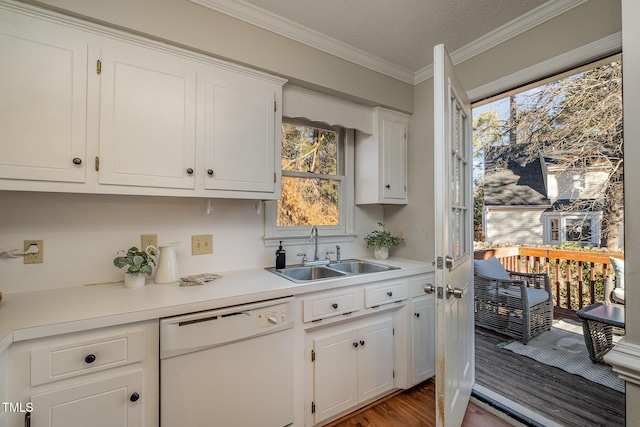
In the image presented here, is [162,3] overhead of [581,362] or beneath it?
overhead

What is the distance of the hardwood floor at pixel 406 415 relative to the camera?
1732 millimetres

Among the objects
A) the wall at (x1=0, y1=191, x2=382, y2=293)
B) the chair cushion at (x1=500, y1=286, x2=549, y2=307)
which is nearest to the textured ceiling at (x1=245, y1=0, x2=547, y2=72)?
the wall at (x1=0, y1=191, x2=382, y2=293)

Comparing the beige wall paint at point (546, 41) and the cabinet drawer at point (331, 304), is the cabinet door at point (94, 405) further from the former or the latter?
the beige wall paint at point (546, 41)

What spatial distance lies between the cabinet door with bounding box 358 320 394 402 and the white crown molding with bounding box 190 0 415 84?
197 cm

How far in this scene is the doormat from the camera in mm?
2227

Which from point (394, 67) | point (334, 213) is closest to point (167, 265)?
point (334, 213)

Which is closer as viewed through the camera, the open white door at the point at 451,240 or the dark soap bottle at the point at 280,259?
the open white door at the point at 451,240

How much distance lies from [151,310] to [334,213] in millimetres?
1619

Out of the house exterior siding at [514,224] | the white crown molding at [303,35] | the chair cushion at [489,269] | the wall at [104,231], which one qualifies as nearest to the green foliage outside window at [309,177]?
the wall at [104,231]

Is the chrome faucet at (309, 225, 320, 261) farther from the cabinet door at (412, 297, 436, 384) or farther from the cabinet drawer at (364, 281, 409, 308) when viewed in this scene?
the cabinet door at (412, 297, 436, 384)

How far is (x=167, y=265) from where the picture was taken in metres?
1.59

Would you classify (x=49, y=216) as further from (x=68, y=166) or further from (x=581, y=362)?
(x=581, y=362)

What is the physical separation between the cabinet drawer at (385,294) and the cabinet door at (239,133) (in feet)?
3.05

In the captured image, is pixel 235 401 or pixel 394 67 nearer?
pixel 235 401
